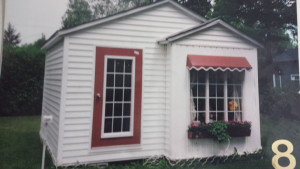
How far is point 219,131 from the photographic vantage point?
3264 mm

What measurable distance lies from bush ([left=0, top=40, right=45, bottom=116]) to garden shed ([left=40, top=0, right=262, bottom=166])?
24 centimetres

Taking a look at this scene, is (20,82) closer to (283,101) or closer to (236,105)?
(236,105)

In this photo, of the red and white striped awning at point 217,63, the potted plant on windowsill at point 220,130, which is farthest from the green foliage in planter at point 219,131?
the red and white striped awning at point 217,63

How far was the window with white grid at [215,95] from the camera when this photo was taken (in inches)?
133

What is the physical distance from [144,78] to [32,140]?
1.83m

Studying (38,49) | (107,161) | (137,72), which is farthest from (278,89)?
(38,49)

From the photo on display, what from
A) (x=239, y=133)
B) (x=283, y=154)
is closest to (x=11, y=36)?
(x=239, y=133)

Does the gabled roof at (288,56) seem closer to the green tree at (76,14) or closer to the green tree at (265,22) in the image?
the green tree at (265,22)

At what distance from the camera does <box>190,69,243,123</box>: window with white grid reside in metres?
3.39

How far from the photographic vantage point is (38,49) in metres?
2.92

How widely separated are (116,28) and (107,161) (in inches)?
80.7

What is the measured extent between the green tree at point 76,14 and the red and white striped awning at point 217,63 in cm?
164

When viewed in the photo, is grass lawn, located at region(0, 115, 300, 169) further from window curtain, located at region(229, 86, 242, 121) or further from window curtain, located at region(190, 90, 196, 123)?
window curtain, located at region(190, 90, 196, 123)

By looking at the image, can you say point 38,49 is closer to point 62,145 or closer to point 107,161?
point 62,145
